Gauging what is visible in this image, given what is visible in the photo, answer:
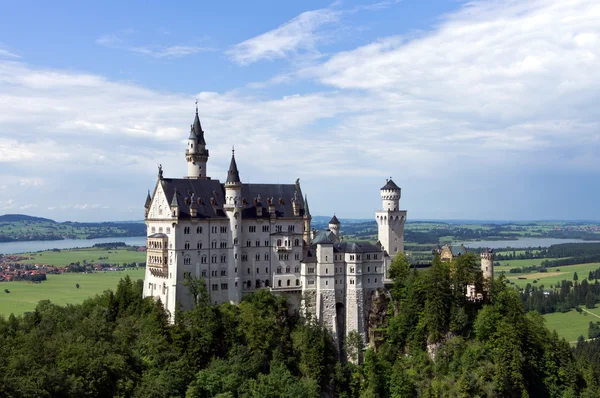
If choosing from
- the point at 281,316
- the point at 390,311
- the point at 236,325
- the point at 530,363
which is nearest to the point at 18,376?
the point at 236,325

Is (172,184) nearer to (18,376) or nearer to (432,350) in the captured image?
(18,376)

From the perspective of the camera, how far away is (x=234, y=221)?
9144 centimetres

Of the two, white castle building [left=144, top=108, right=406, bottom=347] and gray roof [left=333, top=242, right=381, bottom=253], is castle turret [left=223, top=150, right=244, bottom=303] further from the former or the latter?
gray roof [left=333, top=242, right=381, bottom=253]

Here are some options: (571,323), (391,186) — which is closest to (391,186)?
(391,186)

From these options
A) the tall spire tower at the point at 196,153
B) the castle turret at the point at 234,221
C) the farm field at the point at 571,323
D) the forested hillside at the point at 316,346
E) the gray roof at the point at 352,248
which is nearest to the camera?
the forested hillside at the point at 316,346

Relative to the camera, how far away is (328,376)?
8688 cm

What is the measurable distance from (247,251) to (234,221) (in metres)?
5.26

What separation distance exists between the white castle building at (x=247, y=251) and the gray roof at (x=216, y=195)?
138 millimetres

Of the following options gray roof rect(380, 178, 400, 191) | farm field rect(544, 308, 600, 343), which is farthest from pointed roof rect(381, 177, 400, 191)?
farm field rect(544, 308, 600, 343)

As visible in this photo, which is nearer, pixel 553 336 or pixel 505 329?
pixel 505 329

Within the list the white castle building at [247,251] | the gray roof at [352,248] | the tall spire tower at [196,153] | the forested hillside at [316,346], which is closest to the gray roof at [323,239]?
the white castle building at [247,251]

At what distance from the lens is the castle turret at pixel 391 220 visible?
346ft

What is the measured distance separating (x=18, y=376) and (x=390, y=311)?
170 ft

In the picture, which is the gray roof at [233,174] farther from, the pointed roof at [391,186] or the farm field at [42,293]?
the farm field at [42,293]
